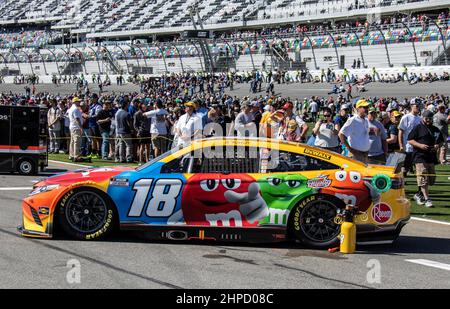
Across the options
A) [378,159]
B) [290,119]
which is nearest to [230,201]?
[378,159]

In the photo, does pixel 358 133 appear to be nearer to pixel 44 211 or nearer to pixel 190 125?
pixel 190 125

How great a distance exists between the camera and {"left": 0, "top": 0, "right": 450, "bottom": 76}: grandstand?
5756 centimetres

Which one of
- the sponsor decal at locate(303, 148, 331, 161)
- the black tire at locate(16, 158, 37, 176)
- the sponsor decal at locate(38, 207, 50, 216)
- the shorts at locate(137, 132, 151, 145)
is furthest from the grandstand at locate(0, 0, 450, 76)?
the sponsor decal at locate(38, 207, 50, 216)

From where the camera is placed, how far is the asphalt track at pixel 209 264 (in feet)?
22.2

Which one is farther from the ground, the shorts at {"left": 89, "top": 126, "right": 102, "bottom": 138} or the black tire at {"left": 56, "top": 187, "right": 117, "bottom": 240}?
the shorts at {"left": 89, "top": 126, "right": 102, "bottom": 138}

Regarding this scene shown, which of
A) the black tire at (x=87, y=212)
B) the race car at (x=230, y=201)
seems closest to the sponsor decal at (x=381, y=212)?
the race car at (x=230, y=201)

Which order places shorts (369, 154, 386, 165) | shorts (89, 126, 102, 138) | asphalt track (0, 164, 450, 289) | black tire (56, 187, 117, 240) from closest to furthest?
asphalt track (0, 164, 450, 289) < black tire (56, 187, 117, 240) < shorts (369, 154, 386, 165) < shorts (89, 126, 102, 138)

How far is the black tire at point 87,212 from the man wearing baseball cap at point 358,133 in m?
4.57

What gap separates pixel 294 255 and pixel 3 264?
318 cm

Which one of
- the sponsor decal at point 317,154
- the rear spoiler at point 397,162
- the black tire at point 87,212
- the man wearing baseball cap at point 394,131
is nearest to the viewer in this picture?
the black tire at point 87,212

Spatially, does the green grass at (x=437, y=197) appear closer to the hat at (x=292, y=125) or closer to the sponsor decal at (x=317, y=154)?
the hat at (x=292, y=125)

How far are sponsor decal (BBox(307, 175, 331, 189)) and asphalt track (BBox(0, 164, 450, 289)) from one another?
0.77 metres

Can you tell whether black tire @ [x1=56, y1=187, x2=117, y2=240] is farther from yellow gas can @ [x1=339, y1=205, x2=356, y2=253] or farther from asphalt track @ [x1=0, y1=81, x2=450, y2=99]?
asphalt track @ [x1=0, y1=81, x2=450, y2=99]
